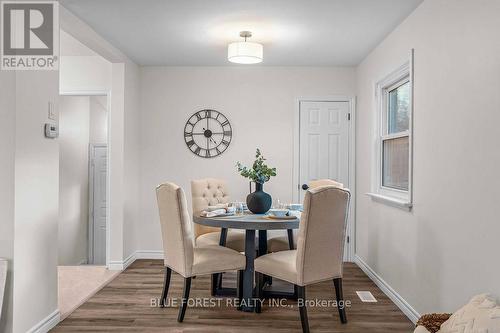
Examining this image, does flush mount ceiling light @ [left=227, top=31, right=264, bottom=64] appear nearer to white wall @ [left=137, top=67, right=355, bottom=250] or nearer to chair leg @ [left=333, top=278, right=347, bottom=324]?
white wall @ [left=137, top=67, right=355, bottom=250]

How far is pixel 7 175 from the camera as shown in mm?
2473

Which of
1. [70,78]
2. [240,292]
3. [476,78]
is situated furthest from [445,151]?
[70,78]

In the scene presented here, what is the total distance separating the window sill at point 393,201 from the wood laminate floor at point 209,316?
0.85 m

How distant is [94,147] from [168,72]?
2.06 m

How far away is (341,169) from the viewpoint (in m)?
5.11

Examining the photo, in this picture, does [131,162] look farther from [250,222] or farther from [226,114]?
[250,222]

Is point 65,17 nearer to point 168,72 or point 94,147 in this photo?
point 168,72

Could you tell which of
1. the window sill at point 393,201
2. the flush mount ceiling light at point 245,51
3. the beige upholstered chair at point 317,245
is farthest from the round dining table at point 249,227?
the flush mount ceiling light at point 245,51

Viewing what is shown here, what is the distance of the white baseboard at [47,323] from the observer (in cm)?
275

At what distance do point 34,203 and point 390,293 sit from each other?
9.77ft

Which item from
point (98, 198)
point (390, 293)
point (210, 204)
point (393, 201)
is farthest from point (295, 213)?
point (98, 198)

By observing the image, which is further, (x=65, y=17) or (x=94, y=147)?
(x=94, y=147)

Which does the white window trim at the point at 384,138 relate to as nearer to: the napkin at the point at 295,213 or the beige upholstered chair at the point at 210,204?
the napkin at the point at 295,213
